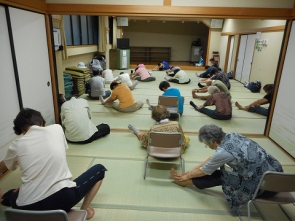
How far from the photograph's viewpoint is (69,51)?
576 centimetres

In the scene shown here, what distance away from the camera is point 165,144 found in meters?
2.30

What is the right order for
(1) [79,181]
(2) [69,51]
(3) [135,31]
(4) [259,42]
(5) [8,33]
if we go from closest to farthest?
1. (1) [79,181]
2. (5) [8,33]
3. (2) [69,51]
4. (4) [259,42]
5. (3) [135,31]

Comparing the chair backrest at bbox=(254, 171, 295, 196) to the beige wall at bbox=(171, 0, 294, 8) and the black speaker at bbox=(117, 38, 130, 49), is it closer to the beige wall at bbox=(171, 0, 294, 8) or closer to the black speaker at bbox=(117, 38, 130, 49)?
the beige wall at bbox=(171, 0, 294, 8)

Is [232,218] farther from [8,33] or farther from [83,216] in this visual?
[8,33]

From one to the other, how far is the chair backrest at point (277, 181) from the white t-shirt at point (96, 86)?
13.8ft

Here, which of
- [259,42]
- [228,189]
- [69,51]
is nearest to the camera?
[228,189]

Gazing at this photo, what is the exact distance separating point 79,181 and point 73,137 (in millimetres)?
1513

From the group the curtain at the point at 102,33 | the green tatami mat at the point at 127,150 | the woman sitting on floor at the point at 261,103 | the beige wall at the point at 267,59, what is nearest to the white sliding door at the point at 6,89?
the green tatami mat at the point at 127,150

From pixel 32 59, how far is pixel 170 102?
7.21 feet

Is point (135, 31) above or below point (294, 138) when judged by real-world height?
above

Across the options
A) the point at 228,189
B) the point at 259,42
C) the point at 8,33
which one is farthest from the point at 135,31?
the point at 228,189

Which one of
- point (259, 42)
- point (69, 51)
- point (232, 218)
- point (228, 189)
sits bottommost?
point (232, 218)

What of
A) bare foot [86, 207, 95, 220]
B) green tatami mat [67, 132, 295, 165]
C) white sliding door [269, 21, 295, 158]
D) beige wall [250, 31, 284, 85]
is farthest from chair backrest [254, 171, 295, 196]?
beige wall [250, 31, 284, 85]

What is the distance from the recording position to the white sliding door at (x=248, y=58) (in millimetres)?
7500
